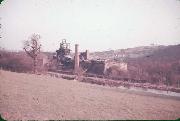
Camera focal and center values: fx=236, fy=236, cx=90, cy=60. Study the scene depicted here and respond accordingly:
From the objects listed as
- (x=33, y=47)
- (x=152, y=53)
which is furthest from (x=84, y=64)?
(x=152, y=53)

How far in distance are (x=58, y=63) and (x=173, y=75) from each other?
Result: 1018 inches

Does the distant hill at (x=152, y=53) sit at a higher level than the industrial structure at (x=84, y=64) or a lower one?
higher

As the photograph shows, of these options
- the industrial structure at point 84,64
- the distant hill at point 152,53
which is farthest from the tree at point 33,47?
the distant hill at point 152,53

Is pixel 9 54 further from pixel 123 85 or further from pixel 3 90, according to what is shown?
pixel 3 90

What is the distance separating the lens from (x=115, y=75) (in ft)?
144

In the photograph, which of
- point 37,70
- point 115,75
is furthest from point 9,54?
point 115,75

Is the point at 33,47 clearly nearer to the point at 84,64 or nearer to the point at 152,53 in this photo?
the point at 84,64

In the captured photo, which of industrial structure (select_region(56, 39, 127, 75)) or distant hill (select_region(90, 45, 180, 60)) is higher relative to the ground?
distant hill (select_region(90, 45, 180, 60))

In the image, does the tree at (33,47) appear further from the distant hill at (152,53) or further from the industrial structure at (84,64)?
the distant hill at (152,53)

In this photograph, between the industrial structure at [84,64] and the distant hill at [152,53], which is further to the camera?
the distant hill at [152,53]

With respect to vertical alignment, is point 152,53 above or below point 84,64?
above

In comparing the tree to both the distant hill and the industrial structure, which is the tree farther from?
the distant hill

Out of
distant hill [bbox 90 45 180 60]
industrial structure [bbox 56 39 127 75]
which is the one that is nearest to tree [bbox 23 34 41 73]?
industrial structure [bbox 56 39 127 75]

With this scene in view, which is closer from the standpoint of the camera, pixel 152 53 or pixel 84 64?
pixel 84 64
